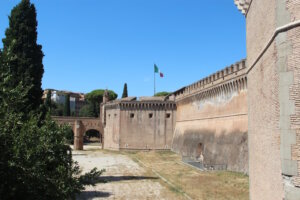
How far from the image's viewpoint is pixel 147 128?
120ft

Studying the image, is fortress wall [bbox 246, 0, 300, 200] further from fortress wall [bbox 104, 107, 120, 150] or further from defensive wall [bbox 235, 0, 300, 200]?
fortress wall [bbox 104, 107, 120, 150]

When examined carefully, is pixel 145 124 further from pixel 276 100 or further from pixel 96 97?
pixel 96 97

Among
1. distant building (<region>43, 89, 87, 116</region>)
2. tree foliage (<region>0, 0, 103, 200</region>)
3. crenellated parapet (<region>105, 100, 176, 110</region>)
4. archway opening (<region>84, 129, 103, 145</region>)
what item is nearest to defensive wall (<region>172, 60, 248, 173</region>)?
crenellated parapet (<region>105, 100, 176, 110</region>)

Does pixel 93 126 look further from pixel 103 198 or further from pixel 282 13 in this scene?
pixel 282 13

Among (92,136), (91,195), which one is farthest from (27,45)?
(92,136)

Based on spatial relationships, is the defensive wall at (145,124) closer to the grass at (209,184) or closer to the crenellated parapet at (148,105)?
the crenellated parapet at (148,105)

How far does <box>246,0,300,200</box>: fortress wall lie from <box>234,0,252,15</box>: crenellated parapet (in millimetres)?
624

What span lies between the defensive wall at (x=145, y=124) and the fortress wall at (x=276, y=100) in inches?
1142

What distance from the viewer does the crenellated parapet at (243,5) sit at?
7.97 metres

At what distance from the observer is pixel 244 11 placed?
852 cm

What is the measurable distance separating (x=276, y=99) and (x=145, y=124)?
31.9 m

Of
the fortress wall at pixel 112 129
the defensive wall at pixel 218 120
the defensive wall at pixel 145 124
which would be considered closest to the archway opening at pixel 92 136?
the fortress wall at pixel 112 129

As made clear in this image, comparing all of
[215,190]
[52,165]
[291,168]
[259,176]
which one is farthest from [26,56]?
[291,168]

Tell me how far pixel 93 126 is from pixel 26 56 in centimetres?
3072
